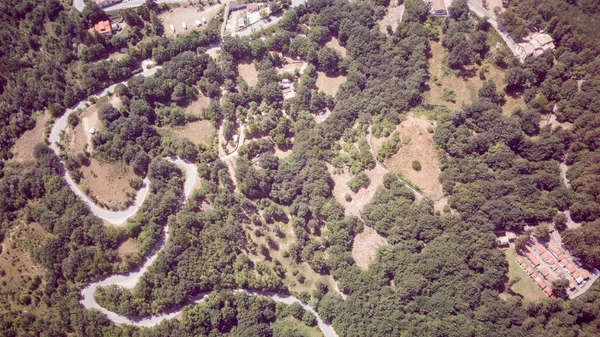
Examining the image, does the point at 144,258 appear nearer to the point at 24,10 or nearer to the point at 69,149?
the point at 69,149

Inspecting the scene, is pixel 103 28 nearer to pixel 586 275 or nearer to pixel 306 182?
pixel 306 182

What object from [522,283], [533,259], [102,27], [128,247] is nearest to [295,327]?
[128,247]

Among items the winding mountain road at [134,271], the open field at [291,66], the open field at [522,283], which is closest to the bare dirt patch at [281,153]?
the winding mountain road at [134,271]

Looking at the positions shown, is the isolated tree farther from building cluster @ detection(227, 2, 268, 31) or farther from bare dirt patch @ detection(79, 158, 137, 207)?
bare dirt patch @ detection(79, 158, 137, 207)

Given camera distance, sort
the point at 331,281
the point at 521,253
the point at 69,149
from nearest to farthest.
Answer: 1. the point at 521,253
2. the point at 331,281
3. the point at 69,149

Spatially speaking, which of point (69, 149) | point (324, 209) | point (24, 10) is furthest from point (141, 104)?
point (324, 209)

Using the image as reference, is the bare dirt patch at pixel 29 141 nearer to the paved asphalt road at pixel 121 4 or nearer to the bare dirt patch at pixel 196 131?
the bare dirt patch at pixel 196 131

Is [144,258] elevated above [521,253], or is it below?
below
